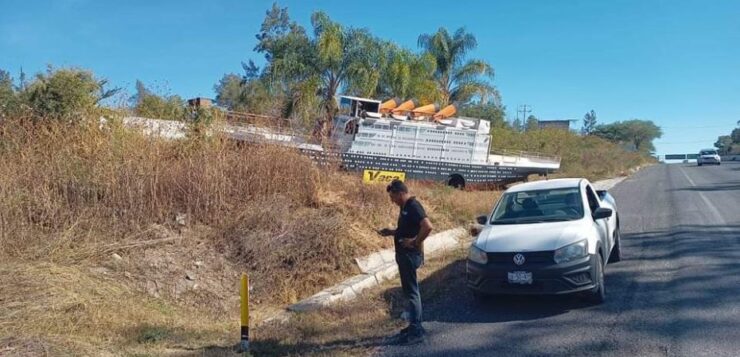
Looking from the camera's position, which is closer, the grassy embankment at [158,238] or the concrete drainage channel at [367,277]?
the grassy embankment at [158,238]

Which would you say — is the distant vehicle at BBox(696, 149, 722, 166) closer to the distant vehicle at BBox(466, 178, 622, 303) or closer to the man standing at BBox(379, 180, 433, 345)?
the distant vehicle at BBox(466, 178, 622, 303)

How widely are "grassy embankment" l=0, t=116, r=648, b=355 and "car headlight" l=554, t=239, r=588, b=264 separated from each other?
2.32m

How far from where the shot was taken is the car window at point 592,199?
8.30 meters

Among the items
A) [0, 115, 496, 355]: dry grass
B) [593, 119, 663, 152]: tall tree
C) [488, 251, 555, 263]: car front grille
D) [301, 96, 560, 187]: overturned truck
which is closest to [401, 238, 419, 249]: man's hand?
[488, 251, 555, 263]: car front grille

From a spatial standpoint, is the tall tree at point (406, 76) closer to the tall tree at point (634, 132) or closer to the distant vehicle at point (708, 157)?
the distant vehicle at point (708, 157)

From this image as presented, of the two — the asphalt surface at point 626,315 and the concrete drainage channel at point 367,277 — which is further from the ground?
the asphalt surface at point 626,315

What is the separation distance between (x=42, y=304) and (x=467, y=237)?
27.9 ft

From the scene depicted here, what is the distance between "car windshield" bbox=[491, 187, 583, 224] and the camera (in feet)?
25.5

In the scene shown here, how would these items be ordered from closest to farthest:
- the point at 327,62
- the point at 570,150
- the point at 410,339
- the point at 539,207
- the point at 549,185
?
the point at 410,339 → the point at 539,207 → the point at 549,185 → the point at 327,62 → the point at 570,150

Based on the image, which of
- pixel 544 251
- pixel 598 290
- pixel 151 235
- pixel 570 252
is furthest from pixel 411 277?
pixel 151 235

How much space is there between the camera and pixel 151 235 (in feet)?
28.4

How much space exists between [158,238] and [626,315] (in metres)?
6.48

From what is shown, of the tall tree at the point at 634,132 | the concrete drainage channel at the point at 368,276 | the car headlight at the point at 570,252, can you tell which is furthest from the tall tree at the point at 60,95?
the tall tree at the point at 634,132

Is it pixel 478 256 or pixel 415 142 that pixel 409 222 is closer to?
pixel 478 256
